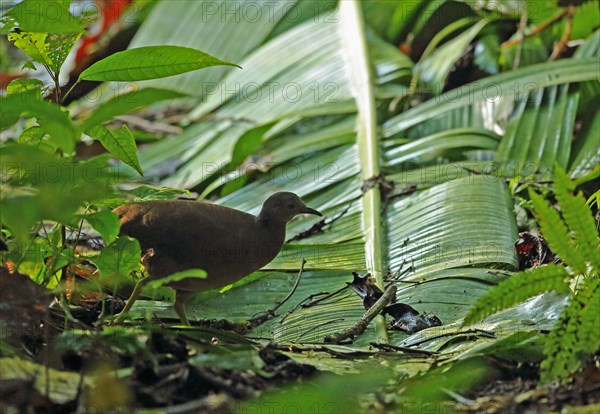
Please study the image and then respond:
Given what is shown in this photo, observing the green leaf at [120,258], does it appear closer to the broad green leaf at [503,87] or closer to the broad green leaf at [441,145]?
the broad green leaf at [441,145]

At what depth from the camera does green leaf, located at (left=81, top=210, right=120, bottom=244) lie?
8.66 ft

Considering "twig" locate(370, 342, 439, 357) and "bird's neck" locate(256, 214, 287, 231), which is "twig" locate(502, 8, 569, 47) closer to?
"bird's neck" locate(256, 214, 287, 231)

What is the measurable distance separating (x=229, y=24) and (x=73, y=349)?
5011mm

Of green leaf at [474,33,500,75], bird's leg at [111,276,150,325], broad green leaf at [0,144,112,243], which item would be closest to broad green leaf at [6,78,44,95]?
broad green leaf at [0,144,112,243]

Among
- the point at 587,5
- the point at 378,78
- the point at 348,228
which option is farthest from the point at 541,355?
the point at 587,5

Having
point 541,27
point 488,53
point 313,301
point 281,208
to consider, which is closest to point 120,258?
point 313,301

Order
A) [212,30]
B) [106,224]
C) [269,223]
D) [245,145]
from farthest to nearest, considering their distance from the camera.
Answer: [212,30]
[245,145]
[269,223]
[106,224]

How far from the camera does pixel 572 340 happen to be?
2434 millimetres

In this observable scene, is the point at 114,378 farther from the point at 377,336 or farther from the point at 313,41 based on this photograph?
the point at 313,41

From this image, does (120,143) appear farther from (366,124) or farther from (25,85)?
(366,124)

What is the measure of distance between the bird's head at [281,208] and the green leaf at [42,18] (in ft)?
5.08

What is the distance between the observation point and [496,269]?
Result: 3791mm

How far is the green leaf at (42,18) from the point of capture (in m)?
2.61

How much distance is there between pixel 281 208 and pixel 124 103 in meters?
1.73
